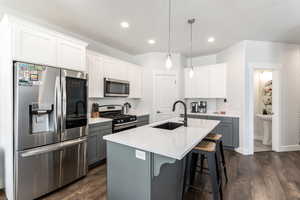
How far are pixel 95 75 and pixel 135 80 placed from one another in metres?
1.35

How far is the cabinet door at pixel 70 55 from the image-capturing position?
2217 mm

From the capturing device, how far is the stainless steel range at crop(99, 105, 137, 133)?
3.21 metres

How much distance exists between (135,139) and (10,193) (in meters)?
1.79

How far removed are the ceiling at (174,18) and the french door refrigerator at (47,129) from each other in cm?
105

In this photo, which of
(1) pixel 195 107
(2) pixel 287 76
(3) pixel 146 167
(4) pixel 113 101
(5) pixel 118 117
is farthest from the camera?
(1) pixel 195 107

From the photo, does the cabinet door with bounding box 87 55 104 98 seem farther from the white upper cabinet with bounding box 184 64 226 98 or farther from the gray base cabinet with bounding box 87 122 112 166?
the white upper cabinet with bounding box 184 64 226 98

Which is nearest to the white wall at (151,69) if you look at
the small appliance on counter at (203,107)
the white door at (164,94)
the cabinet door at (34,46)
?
the white door at (164,94)

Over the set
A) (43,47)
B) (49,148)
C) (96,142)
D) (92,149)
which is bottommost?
(92,149)

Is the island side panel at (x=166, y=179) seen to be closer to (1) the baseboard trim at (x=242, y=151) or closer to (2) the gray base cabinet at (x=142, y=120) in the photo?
(2) the gray base cabinet at (x=142, y=120)

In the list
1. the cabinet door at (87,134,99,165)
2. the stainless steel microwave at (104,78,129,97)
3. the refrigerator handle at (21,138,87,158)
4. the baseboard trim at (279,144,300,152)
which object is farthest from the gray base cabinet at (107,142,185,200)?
the baseboard trim at (279,144,300,152)

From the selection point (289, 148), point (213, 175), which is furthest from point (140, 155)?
point (289, 148)

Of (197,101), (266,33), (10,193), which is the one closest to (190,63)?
(197,101)

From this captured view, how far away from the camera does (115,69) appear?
12.0 feet

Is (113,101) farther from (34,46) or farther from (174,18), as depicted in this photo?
(174,18)
